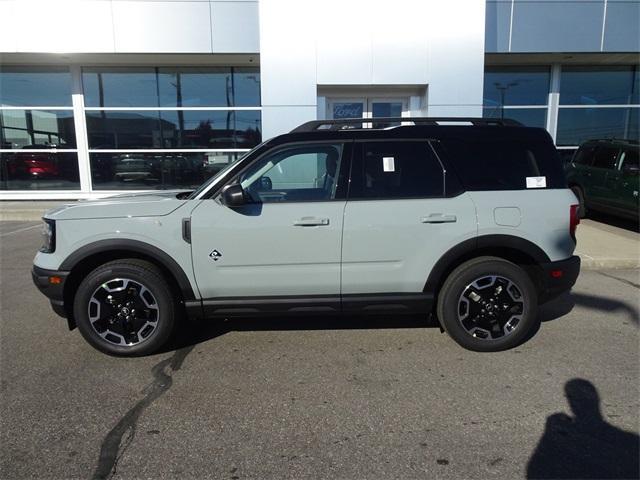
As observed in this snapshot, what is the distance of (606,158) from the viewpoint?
32.1 feet

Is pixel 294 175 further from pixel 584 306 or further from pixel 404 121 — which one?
pixel 584 306

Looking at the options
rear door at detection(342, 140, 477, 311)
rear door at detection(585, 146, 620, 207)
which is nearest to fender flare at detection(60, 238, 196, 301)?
rear door at detection(342, 140, 477, 311)

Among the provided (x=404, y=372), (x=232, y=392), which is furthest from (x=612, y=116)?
(x=232, y=392)

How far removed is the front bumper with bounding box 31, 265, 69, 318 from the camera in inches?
148

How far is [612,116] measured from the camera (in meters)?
13.4

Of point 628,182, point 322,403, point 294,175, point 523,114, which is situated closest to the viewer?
point 322,403

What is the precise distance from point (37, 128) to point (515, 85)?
13608 mm

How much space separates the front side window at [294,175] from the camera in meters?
3.87

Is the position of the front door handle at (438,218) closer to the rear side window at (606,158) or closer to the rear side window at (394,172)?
the rear side window at (394,172)

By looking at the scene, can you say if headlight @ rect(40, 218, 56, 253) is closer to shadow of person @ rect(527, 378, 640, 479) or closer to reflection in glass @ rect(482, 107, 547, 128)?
shadow of person @ rect(527, 378, 640, 479)

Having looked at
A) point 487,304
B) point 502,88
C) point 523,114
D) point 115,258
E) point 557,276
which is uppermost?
point 502,88

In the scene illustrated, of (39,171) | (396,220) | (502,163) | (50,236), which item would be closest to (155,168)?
(39,171)

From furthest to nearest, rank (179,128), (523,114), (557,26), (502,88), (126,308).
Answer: (523,114), (502,88), (179,128), (557,26), (126,308)

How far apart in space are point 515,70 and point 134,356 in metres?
12.8
